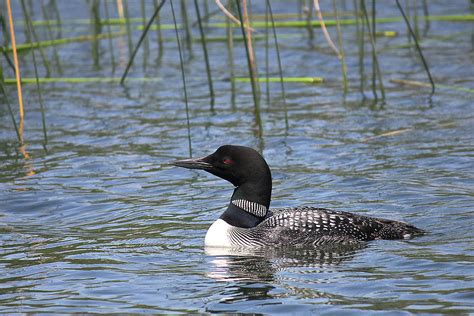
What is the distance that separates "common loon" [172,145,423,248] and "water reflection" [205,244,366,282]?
69 mm

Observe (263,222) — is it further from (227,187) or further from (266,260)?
(227,187)

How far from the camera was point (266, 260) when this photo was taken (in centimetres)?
691

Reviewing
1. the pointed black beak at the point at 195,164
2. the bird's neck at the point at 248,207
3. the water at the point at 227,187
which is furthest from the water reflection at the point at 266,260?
the pointed black beak at the point at 195,164

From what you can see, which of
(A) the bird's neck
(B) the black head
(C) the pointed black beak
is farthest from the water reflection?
(C) the pointed black beak

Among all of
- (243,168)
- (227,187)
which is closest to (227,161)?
(243,168)

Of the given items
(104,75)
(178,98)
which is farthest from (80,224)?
(104,75)

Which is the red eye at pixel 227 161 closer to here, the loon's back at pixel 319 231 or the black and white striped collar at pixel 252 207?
the black and white striped collar at pixel 252 207

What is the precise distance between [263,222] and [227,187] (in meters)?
1.82

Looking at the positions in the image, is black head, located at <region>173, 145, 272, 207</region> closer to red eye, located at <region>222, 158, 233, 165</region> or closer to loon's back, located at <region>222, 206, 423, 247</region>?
red eye, located at <region>222, 158, 233, 165</region>

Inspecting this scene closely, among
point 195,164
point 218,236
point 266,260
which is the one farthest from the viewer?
point 195,164

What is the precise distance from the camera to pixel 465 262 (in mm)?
6465

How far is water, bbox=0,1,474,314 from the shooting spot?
6102 mm

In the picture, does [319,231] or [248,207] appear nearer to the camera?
[319,231]

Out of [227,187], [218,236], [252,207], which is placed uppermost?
[252,207]
